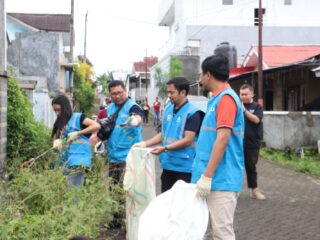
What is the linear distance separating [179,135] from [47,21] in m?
36.0

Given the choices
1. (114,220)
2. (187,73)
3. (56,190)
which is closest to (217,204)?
(56,190)

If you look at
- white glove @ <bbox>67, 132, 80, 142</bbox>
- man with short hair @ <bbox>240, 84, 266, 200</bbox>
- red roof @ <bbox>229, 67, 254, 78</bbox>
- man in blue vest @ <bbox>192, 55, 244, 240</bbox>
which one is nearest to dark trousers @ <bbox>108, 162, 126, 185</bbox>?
white glove @ <bbox>67, 132, 80, 142</bbox>

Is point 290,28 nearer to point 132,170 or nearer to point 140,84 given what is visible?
point 140,84

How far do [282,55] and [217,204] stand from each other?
20.7m

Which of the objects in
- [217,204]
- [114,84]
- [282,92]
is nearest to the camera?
[217,204]

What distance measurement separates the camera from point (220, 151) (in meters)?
3.89

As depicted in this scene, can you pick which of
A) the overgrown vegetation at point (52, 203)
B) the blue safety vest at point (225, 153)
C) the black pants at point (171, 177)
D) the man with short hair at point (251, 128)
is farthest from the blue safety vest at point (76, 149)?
the man with short hair at point (251, 128)

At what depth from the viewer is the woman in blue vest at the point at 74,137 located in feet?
19.3

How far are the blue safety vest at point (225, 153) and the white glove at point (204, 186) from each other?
12 cm

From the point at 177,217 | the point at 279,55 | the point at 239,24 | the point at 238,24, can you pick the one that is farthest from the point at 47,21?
the point at 177,217

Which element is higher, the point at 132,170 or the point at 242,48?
the point at 242,48

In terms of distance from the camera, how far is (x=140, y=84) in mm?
Result: 61781

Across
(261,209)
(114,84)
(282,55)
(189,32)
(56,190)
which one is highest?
(189,32)

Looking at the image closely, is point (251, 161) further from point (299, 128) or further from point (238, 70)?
point (238, 70)
